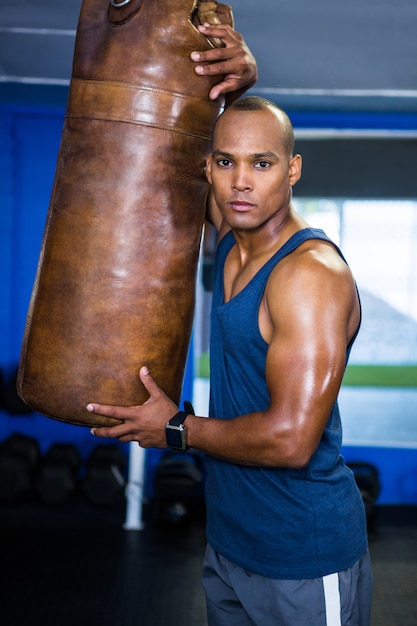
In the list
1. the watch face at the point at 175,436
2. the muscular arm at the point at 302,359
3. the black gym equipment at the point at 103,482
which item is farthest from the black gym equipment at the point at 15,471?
the muscular arm at the point at 302,359

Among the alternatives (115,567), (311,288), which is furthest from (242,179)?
(115,567)

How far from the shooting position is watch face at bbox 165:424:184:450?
138 cm

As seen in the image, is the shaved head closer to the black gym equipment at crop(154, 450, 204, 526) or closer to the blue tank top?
the blue tank top

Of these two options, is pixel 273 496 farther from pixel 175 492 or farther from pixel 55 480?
pixel 55 480

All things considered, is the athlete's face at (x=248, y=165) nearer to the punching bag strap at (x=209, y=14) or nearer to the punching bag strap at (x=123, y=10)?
the punching bag strap at (x=209, y=14)

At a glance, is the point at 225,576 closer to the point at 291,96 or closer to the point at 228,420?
the point at 228,420

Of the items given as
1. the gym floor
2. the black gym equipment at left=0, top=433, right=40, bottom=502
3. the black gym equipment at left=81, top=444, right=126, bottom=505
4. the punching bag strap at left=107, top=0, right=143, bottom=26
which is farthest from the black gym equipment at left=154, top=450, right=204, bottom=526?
the punching bag strap at left=107, top=0, right=143, bottom=26

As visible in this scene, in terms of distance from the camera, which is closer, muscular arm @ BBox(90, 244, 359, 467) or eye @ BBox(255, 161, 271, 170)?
muscular arm @ BBox(90, 244, 359, 467)

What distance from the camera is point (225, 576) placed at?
149cm

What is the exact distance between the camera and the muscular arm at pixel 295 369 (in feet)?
4.05

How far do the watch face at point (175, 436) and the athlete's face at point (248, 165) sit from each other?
0.41 metres

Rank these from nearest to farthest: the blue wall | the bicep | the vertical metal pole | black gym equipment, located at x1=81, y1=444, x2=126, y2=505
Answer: the bicep
the vertical metal pole
black gym equipment, located at x1=81, y1=444, x2=126, y2=505
the blue wall

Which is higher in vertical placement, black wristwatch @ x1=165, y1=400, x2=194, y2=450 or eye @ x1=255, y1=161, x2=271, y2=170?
eye @ x1=255, y1=161, x2=271, y2=170

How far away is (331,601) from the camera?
136cm
